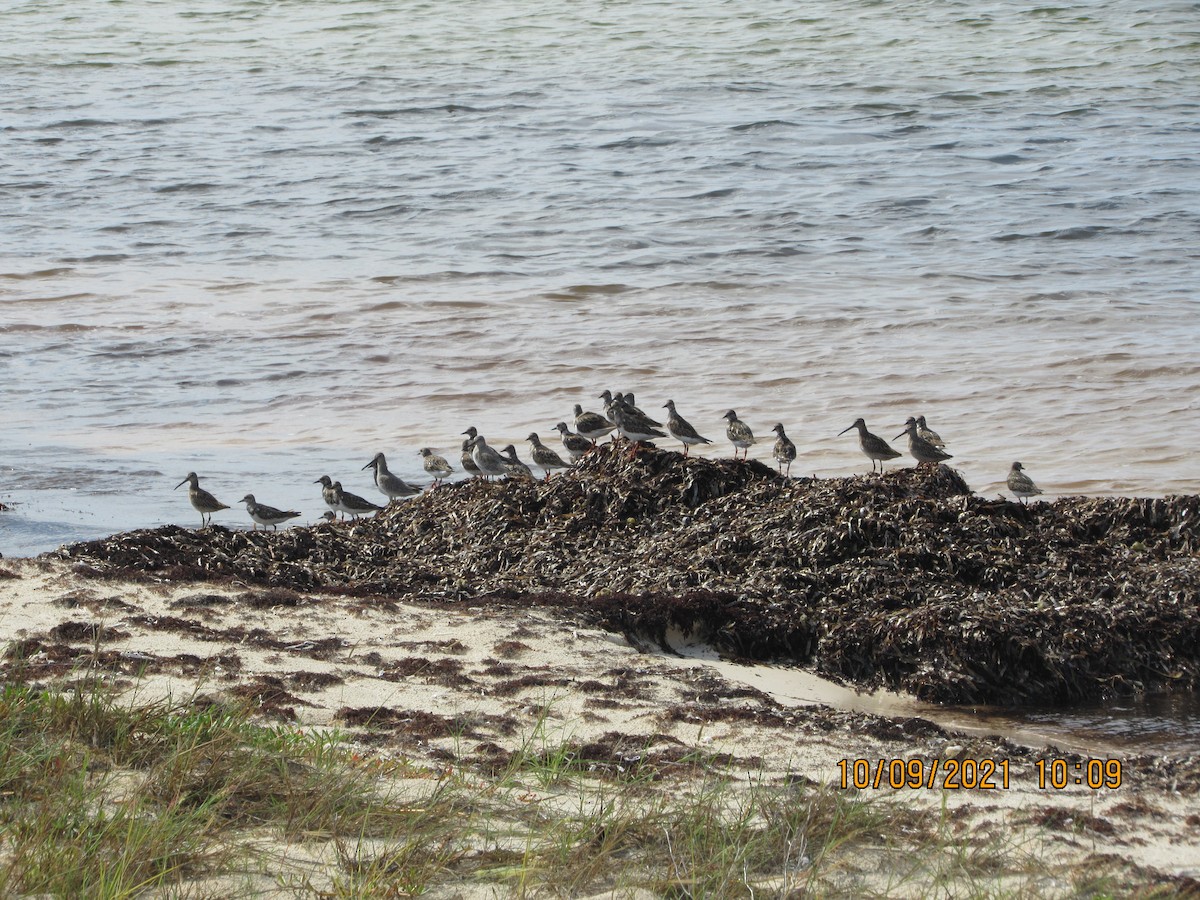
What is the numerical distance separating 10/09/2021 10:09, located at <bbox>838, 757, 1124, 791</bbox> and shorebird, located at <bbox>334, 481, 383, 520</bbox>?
5485 mm

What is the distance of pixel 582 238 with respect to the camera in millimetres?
20234

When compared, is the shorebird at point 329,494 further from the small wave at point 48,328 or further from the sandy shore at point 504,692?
the small wave at point 48,328

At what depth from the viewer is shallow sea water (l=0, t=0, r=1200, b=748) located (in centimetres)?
1281

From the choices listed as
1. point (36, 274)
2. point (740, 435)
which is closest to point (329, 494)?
point (740, 435)

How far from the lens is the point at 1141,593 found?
7383mm

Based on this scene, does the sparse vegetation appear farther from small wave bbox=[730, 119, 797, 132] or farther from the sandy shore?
small wave bbox=[730, 119, 797, 132]

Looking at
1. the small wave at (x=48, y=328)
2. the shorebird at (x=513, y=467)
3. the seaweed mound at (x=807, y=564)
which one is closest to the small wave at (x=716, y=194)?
the small wave at (x=48, y=328)

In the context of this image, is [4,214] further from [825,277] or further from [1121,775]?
[1121,775]

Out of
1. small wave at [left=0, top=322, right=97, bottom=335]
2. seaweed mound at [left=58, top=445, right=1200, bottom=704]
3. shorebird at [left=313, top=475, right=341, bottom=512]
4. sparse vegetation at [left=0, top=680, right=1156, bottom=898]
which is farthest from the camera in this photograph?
small wave at [left=0, top=322, right=97, bottom=335]

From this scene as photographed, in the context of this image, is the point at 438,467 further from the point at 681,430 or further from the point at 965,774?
the point at 965,774

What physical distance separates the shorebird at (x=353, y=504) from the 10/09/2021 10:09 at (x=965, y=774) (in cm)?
549

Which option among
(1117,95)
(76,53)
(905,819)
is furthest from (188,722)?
(76,53)

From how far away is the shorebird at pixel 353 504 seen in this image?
33.0 feet

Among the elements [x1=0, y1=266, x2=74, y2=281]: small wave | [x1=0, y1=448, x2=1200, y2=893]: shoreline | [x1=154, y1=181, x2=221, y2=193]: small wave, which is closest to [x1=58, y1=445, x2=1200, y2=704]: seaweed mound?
[x1=0, y1=448, x2=1200, y2=893]: shoreline
